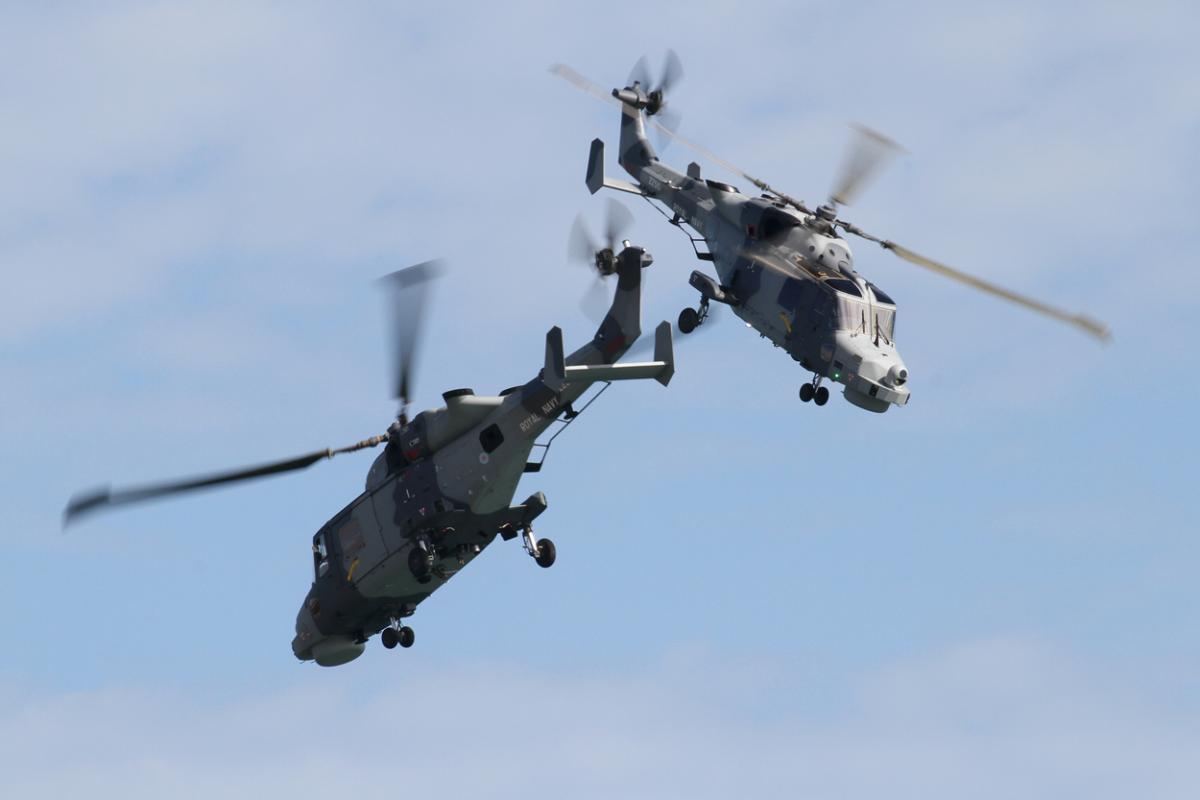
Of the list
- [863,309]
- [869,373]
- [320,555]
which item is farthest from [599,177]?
[320,555]

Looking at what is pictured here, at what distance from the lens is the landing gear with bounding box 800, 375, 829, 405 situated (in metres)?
65.5

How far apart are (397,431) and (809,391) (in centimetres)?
1432

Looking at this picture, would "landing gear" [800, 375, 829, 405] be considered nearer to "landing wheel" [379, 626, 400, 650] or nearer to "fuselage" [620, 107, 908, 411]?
"fuselage" [620, 107, 908, 411]

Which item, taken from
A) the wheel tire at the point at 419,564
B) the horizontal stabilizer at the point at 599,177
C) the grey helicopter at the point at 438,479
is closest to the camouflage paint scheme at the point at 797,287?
the horizontal stabilizer at the point at 599,177

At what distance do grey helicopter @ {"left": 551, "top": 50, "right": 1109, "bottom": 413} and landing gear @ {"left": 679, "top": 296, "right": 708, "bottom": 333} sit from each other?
32mm

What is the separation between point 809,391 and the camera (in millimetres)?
65625

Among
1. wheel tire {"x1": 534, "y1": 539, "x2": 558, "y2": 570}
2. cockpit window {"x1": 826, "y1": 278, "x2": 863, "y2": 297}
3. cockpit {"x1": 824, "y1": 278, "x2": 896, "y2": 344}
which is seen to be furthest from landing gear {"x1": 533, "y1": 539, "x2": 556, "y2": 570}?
cockpit window {"x1": 826, "y1": 278, "x2": 863, "y2": 297}

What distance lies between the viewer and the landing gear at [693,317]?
2692 inches

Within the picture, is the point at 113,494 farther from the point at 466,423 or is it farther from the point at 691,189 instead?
the point at 691,189

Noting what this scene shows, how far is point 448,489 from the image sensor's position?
5659 centimetres

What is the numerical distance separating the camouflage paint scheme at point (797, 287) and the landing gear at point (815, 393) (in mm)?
291

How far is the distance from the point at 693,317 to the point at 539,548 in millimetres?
13785

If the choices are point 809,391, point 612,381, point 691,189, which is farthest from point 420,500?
point 691,189

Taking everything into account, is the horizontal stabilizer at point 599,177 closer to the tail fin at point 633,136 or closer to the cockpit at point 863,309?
the tail fin at point 633,136
